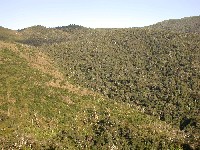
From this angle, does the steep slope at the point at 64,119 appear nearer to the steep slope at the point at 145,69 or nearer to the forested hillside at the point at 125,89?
the forested hillside at the point at 125,89

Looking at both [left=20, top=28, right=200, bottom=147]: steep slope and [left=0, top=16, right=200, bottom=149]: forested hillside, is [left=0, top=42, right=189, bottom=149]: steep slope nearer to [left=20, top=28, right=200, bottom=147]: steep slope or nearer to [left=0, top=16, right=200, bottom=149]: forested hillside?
[left=0, top=16, right=200, bottom=149]: forested hillside

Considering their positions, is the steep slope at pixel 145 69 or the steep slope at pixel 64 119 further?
the steep slope at pixel 145 69

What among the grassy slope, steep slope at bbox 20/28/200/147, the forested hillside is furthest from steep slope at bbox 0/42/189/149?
the grassy slope

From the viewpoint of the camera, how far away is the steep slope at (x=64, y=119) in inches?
3489

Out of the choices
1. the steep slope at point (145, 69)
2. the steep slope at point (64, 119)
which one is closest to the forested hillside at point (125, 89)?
the steep slope at point (145, 69)

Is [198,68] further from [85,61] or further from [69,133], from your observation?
[69,133]

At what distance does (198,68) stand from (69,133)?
235 feet

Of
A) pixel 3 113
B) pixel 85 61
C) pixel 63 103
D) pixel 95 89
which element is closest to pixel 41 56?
pixel 85 61

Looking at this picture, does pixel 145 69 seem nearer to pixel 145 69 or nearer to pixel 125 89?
pixel 145 69

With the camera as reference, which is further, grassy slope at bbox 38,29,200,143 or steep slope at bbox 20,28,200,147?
grassy slope at bbox 38,29,200,143

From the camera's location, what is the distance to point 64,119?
99.9m

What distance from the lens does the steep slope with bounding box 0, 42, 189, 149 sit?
8862cm

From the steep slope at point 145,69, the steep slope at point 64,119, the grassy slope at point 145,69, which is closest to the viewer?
the steep slope at point 64,119

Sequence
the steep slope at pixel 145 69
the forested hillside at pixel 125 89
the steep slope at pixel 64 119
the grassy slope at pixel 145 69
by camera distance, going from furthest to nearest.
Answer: the grassy slope at pixel 145 69, the steep slope at pixel 145 69, the forested hillside at pixel 125 89, the steep slope at pixel 64 119
